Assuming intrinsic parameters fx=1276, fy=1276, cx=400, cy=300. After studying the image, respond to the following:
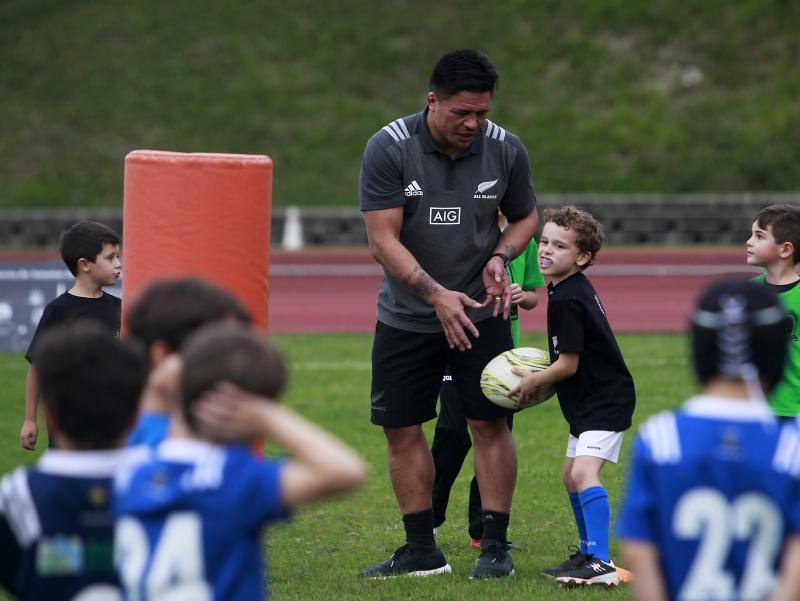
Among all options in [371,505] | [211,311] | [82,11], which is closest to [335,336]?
[371,505]

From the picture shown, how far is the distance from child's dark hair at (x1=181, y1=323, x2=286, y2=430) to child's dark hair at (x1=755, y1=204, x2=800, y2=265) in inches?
141

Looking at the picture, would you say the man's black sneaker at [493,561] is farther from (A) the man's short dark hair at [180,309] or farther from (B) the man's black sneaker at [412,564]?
(A) the man's short dark hair at [180,309]

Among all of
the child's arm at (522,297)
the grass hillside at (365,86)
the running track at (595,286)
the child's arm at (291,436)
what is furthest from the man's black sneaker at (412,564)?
the grass hillside at (365,86)

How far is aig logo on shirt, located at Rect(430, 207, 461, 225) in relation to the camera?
6047 mm

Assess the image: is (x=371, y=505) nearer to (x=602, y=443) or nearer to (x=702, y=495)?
(x=602, y=443)

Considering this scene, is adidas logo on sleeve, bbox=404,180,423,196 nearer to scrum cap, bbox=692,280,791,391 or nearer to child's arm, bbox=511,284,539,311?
child's arm, bbox=511,284,539,311

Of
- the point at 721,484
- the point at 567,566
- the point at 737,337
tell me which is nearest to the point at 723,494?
the point at 721,484

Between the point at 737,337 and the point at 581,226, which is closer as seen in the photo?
the point at 737,337

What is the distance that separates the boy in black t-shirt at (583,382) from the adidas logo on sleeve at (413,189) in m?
0.63

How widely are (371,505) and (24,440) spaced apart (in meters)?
2.56

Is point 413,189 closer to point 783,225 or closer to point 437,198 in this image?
point 437,198

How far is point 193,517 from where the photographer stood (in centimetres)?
290

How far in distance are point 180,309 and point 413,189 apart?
280cm

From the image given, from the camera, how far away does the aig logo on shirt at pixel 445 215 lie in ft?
19.8
